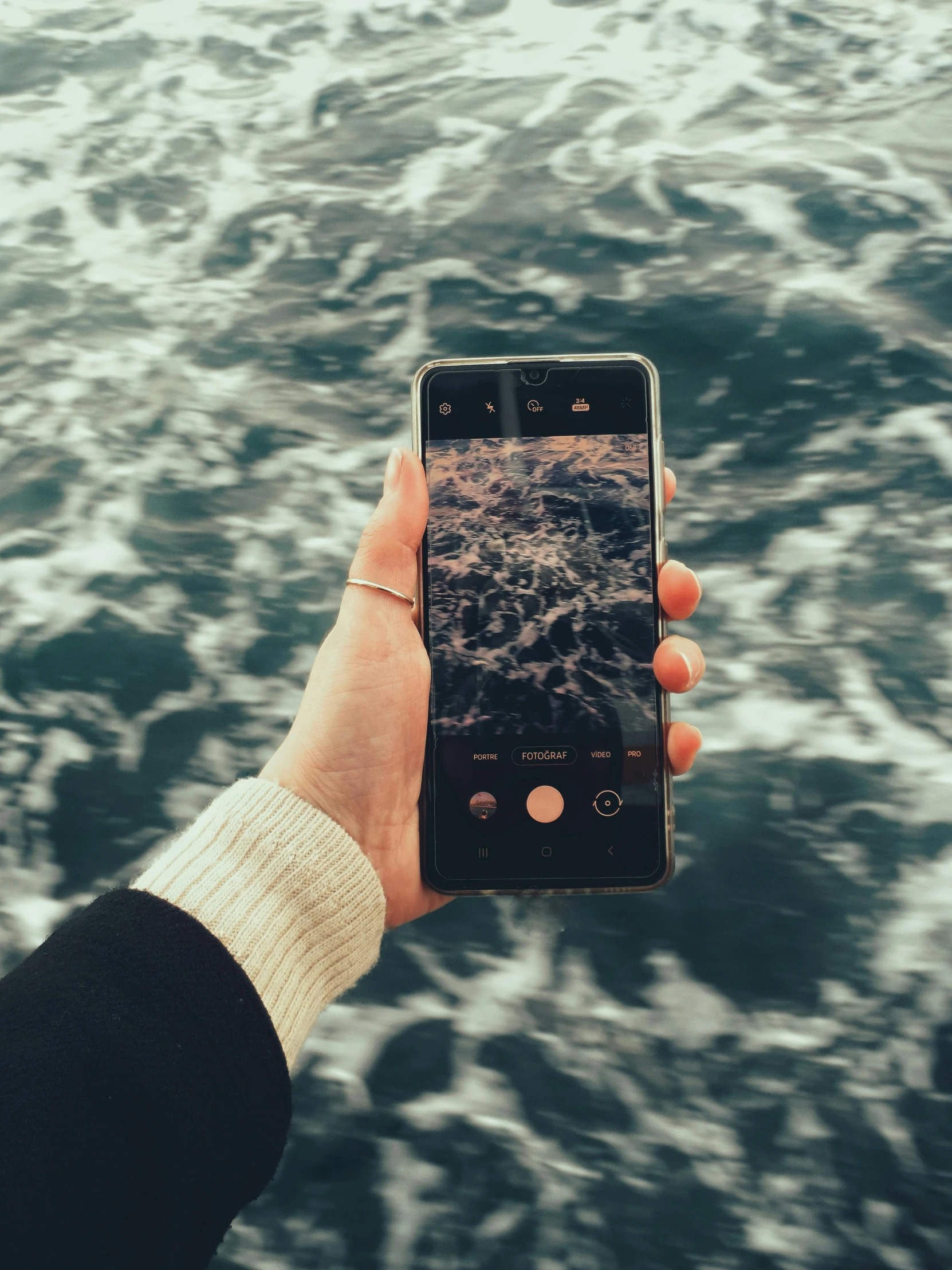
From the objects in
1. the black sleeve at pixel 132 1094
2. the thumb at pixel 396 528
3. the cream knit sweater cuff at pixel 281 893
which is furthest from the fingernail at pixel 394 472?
the black sleeve at pixel 132 1094

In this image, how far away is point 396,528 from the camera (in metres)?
1.30

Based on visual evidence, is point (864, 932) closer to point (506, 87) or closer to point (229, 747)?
point (229, 747)

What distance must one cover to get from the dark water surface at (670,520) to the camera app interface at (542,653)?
26.2 inches

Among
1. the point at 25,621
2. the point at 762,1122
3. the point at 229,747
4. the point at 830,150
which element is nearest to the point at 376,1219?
the point at 762,1122

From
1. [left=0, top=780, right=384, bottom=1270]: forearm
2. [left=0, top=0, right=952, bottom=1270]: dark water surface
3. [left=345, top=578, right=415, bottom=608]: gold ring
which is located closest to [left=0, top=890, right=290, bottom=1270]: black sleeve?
[left=0, top=780, right=384, bottom=1270]: forearm

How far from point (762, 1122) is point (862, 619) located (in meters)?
1.05

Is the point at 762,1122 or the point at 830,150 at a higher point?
the point at 830,150

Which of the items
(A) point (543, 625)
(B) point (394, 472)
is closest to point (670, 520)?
(A) point (543, 625)

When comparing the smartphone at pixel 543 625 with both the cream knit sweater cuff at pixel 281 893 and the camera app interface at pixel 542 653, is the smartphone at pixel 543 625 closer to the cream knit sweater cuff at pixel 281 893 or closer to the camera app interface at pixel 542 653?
Answer: the camera app interface at pixel 542 653

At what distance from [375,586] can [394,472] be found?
6.6 inches

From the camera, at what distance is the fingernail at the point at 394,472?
51.6 inches

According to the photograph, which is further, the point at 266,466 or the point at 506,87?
the point at 506,87

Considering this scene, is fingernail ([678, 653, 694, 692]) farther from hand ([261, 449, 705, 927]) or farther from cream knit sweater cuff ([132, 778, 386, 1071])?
cream knit sweater cuff ([132, 778, 386, 1071])

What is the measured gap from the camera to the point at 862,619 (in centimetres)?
199
